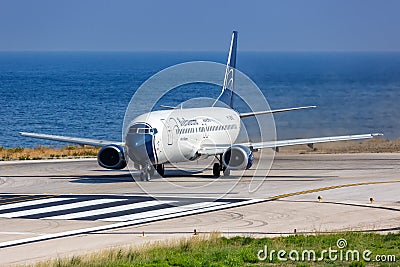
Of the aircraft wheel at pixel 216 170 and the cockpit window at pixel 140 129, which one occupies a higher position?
the cockpit window at pixel 140 129

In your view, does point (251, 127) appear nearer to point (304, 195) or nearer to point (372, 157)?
point (372, 157)

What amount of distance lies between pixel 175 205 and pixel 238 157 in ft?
26.3

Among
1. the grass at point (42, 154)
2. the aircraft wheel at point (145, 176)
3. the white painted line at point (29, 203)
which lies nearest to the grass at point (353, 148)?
the grass at point (42, 154)

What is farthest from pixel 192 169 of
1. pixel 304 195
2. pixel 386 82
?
pixel 386 82

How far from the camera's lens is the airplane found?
4331 centimetres

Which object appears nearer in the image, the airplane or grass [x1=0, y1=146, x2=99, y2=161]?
the airplane

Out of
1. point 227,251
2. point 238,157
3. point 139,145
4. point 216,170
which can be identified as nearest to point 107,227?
point 227,251

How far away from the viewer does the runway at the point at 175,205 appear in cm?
3183

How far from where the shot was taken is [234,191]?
141 feet

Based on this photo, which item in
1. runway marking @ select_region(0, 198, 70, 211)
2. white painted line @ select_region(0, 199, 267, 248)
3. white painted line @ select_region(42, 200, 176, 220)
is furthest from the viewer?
runway marking @ select_region(0, 198, 70, 211)

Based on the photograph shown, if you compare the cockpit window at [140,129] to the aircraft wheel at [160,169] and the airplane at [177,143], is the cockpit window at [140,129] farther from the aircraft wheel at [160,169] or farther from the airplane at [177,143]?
the aircraft wheel at [160,169]

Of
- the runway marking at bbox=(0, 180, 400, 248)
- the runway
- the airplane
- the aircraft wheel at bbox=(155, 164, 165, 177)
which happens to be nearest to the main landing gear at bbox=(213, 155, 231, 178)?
the airplane

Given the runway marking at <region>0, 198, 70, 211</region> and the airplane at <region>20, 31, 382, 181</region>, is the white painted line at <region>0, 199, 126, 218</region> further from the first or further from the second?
the airplane at <region>20, 31, 382, 181</region>

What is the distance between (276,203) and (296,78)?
116 metres
